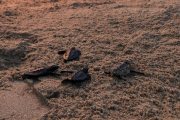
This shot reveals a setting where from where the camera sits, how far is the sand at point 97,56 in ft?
5.19

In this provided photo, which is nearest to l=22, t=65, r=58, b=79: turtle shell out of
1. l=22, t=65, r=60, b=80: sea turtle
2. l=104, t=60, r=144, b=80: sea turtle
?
l=22, t=65, r=60, b=80: sea turtle

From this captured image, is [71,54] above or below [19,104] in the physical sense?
above

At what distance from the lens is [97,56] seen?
7.80 ft

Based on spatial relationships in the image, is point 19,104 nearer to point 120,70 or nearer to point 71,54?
point 71,54

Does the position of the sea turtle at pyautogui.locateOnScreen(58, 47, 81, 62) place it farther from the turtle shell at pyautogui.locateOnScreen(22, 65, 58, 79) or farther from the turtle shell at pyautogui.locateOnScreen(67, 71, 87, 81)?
the turtle shell at pyautogui.locateOnScreen(67, 71, 87, 81)

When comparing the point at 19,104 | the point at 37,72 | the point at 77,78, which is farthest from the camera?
the point at 37,72

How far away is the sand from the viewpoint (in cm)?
158

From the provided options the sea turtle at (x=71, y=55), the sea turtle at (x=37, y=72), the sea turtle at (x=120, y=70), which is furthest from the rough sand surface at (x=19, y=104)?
the sea turtle at (x=120, y=70)

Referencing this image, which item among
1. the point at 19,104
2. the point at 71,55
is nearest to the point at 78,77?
the point at 71,55

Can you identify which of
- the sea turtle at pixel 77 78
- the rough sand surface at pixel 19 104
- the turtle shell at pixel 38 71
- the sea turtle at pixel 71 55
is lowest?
the rough sand surface at pixel 19 104

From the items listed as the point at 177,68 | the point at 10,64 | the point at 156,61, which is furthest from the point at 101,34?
the point at 10,64

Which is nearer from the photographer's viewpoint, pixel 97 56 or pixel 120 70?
pixel 120 70

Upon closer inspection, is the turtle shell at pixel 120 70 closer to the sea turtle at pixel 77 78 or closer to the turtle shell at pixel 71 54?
the sea turtle at pixel 77 78

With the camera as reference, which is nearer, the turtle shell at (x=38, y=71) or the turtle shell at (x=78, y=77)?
the turtle shell at (x=78, y=77)
